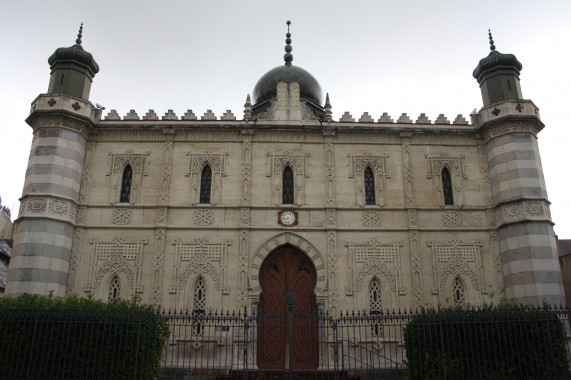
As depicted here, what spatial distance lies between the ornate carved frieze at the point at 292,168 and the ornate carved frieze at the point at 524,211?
21.9ft

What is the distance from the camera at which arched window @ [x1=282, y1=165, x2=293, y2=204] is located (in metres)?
17.1

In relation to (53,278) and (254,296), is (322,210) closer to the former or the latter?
(254,296)

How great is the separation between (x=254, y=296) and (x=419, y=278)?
213 inches

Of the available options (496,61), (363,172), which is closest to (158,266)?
(363,172)

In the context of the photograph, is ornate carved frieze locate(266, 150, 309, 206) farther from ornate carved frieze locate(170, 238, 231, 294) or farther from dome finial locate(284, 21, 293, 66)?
dome finial locate(284, 21, 293, 66)

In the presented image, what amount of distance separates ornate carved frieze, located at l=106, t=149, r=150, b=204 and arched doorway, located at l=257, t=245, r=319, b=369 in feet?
17.0

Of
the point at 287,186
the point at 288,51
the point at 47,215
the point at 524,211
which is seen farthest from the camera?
the point at 288,51

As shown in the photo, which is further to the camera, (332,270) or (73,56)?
(73,56)

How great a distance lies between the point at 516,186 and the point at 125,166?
44.0 feet

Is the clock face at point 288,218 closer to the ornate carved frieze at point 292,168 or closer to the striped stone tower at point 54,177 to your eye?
the ornate carved frieze at point 292,168

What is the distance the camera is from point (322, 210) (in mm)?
16734

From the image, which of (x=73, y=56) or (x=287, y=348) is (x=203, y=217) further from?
(x=73, y=56)

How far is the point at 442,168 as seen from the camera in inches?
689

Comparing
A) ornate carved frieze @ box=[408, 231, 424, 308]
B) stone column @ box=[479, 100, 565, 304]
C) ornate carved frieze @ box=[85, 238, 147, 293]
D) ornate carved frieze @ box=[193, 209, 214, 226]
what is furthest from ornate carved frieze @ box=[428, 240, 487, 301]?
ornate carved frieze @ box=[85, 238, 147, 293]
